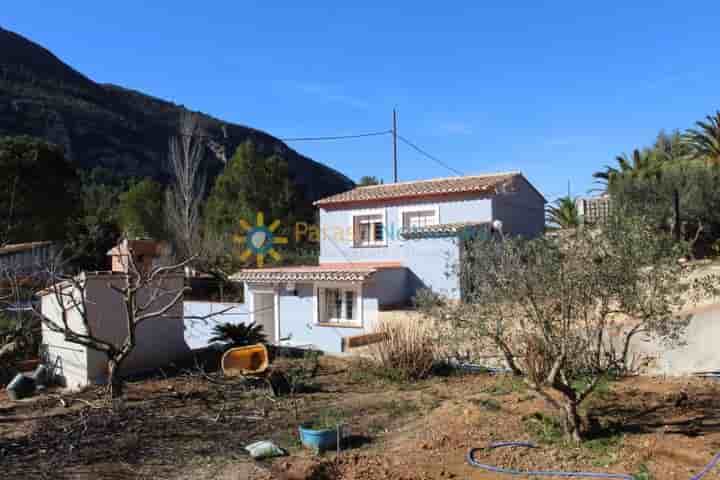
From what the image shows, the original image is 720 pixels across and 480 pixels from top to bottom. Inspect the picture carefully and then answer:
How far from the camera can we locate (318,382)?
40.0 feet

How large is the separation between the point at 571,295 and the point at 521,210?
15.8 metres

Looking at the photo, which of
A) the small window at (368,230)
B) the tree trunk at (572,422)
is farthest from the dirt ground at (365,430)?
the small window at (368,230)

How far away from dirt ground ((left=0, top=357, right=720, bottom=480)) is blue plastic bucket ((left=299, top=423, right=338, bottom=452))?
19 cm

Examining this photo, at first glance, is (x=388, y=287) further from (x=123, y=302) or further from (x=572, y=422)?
(x=572, y=422)

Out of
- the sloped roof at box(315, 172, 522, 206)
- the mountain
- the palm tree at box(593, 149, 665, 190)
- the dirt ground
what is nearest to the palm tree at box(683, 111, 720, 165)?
the palm tree at box(593, 149, 665, 190)

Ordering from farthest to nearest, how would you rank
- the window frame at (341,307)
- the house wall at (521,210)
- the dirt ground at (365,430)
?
the house wall at (521,210) < the window frame at (341,307) < the dirt ground at (365,430)

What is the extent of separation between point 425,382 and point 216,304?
1209 centimetres

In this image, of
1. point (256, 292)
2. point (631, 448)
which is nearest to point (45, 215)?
point (256, 292)

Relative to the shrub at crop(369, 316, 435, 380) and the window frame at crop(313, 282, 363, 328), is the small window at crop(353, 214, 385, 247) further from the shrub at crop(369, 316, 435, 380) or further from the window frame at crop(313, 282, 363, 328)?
the shrub at crop(369, 316, 435, 380)

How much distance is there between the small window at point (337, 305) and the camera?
18.7 meters

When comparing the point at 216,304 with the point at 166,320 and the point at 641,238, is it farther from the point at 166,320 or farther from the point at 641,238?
the point at 641,238

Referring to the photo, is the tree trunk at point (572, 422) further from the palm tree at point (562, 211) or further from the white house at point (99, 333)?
the palm tree at point (562, 211)

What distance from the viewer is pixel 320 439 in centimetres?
751

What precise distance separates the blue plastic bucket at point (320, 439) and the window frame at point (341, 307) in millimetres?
10436
